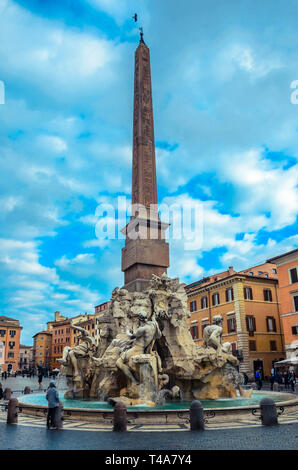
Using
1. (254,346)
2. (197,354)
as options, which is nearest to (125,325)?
(197,354)

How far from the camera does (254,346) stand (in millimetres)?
30219

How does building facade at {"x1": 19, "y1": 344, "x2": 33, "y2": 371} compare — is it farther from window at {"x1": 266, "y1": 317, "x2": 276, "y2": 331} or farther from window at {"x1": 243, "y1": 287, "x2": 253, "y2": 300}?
window at {"x1": 243, "y1": 287, "x2": 253, "y2": 300}

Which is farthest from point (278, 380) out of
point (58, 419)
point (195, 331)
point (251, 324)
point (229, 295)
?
point (58, 419)

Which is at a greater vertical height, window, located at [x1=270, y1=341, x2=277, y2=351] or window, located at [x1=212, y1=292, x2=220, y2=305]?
window, located at [x1=212, y1=292, x2=220, y2=305]

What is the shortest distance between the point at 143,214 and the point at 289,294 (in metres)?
18.0

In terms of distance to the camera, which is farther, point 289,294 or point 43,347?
point 43,347

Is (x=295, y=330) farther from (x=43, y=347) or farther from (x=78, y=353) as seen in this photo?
(x=43, y=347)

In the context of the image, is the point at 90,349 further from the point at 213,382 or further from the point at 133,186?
the point at 133,186

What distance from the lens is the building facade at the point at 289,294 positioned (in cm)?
2672

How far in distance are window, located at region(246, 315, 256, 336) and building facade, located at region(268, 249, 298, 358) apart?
328 cm

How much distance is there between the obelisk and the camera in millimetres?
13258

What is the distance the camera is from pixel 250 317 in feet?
101

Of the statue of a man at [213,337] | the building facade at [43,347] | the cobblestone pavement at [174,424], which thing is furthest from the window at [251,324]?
the building facade at [43,347]

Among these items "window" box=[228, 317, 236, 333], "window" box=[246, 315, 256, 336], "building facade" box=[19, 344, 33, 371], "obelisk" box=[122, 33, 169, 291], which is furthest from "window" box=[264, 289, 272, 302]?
"building facade" box=[19, 344, 33, 371]
